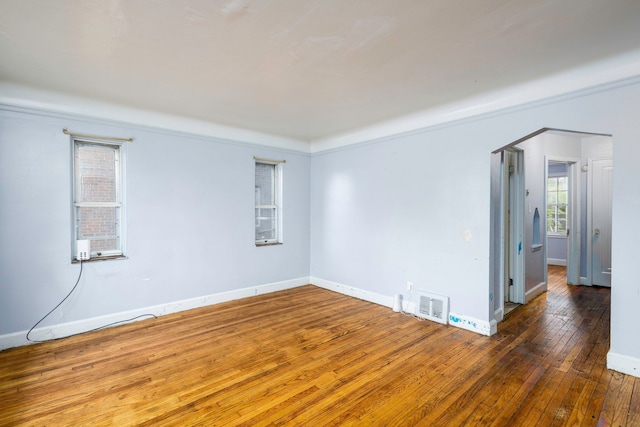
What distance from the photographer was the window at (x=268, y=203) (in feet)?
16.1

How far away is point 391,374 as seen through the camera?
2.48 metres

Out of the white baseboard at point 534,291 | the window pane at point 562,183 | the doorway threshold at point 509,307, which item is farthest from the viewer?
the window pane at point 562,183

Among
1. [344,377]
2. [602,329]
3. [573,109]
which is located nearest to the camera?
[344,377]

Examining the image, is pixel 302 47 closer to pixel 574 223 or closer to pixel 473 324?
pixel 473 324

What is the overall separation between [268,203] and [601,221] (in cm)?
559

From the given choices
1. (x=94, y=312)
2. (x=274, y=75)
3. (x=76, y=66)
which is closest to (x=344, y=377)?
(x=274, y=75)

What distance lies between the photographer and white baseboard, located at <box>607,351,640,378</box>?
238 cm

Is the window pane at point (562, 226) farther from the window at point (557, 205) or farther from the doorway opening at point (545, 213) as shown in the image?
the doorway opening at point (545, 213)

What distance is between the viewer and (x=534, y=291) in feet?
15.1

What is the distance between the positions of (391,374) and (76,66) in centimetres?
371

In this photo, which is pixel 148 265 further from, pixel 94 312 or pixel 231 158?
pixel 231 158

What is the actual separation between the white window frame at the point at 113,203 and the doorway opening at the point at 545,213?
180 inches

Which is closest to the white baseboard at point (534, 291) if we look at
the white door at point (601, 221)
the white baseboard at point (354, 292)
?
the white door at point (601, 221)

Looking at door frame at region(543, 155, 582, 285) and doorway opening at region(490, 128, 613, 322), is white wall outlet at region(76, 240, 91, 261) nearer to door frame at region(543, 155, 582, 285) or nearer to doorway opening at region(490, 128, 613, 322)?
doorway opening at region(490, 128, 613, 322)
